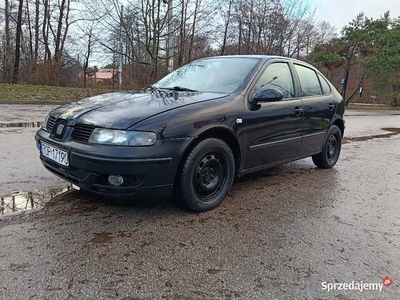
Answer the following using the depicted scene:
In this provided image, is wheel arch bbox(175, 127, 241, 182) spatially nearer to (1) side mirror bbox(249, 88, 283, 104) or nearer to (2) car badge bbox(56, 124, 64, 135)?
(1) side mirror bbox(249, 88, 283, 104)

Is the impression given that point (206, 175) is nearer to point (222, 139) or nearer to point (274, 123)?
point (222, 139)

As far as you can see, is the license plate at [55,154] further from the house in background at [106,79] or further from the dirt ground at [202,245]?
the house in background at [106,79]

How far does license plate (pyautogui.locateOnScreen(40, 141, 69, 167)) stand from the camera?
2768mm

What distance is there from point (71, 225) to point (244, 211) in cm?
163

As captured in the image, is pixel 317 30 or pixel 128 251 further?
pixel 317 30

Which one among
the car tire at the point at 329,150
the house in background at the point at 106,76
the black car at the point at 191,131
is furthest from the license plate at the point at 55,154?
the house in background at the point at 106,76

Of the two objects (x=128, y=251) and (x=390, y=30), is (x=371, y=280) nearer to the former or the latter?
(x=128, y=251)

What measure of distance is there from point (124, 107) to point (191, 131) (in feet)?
2.16

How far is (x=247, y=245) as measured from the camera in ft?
8.38

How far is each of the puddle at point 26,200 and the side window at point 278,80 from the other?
8.09 ft

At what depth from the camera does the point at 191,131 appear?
9.27 ft

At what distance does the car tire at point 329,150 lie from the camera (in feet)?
16.2

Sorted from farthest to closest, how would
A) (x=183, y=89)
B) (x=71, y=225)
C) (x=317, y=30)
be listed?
1. (x=317, y=30)
2. (x=183, y=89)
3. (x=71, y=225)


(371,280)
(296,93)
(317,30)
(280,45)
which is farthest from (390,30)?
(371,280)
